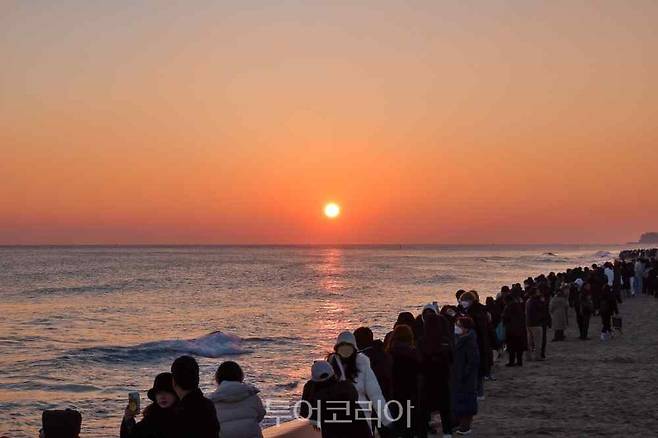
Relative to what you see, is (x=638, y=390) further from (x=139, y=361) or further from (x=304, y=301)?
(x=304, y=301)

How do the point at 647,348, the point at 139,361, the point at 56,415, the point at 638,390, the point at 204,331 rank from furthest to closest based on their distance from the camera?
the point at 204,331, the point at 139,361, the point at 647,348, the point at 638,390, the point at 56,415

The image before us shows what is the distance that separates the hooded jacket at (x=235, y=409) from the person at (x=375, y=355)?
1923 millimetres

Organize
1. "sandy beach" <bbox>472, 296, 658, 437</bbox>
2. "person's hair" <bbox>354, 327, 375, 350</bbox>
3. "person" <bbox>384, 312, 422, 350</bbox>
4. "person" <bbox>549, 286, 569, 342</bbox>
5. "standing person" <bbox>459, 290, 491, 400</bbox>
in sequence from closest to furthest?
1. "person's hair" <bbox>354, 327, 375, 350</bbox>
2. "person" <bbox>384, 312, 422, 350</bbox>
3. "sandy beach" <bbox>472, 296, 658, 437</bbox>
4. "standing person" <bbox>459, 290, 491, 400</bbox>
5. "person" <bbox>549, 286, 569, 342</bbox>

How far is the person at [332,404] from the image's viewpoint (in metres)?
5.81

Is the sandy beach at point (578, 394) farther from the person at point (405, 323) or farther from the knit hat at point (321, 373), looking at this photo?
the knit hat at point (321, 373)

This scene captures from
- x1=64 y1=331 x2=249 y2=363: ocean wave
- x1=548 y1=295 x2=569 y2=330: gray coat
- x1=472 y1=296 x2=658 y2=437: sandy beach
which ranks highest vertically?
x1=548 y1=295 x2=569 y2=330: gray coat

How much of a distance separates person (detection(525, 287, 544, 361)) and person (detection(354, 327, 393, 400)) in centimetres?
983

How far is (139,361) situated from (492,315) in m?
13.6

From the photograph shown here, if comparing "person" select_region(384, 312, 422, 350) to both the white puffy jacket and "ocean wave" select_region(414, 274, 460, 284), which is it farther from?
"ocean wave" select_region(414, 274, 460, 284)

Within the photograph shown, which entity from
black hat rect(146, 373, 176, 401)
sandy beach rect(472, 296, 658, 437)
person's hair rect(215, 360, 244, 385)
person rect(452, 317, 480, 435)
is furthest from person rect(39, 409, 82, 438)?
sandy beach rect(472, 296, 658, 437)

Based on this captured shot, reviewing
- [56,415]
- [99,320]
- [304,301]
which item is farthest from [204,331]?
[56,415]

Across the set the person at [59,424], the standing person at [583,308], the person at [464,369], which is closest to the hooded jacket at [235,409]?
the person at [59,424]

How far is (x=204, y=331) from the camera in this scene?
1400 inches

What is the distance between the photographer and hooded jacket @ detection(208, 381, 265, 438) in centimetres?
612
